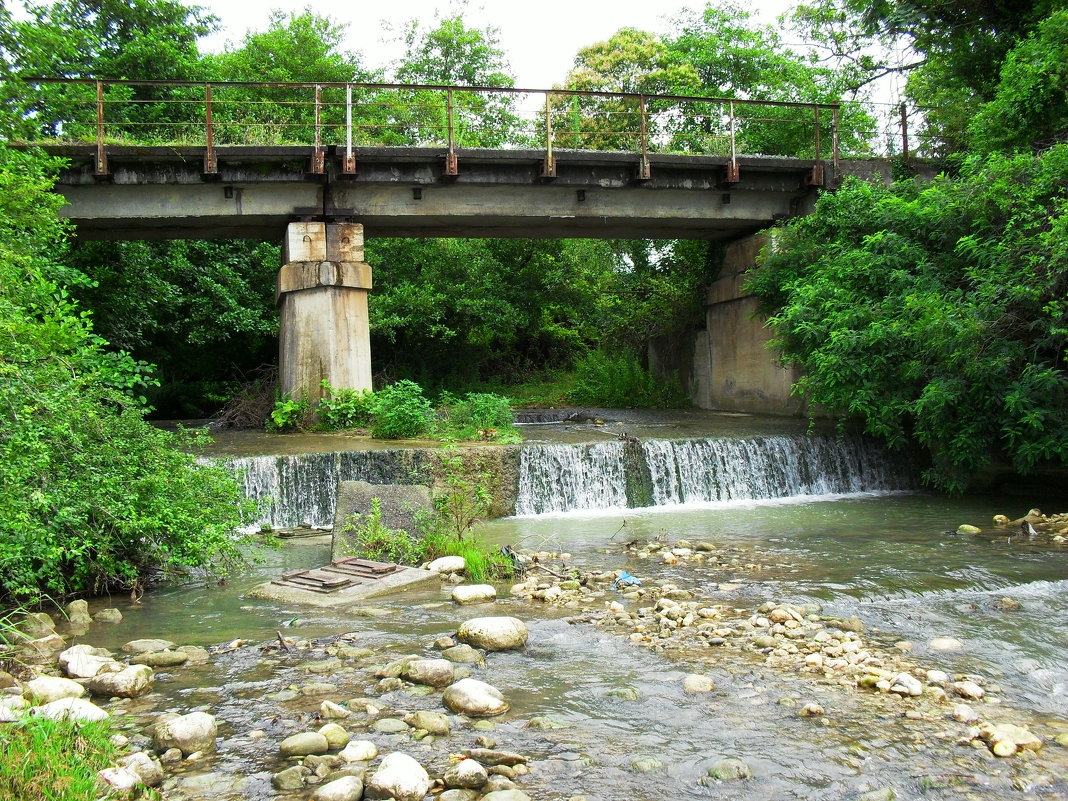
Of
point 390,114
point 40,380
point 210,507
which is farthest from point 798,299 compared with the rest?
point 390,114

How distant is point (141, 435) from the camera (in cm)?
715

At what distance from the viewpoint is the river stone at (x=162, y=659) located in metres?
5.20

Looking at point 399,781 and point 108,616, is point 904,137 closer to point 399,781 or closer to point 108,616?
point 108,616

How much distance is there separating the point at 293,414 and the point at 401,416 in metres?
2.84

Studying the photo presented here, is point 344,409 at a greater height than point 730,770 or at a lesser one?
greater

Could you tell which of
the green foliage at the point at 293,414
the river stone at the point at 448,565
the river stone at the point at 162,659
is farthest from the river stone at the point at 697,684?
the green foliage at the point at 293,414

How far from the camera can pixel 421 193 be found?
16516 millimetres

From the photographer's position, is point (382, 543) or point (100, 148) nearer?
point (382, 543)

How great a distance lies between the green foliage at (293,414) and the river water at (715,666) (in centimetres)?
589

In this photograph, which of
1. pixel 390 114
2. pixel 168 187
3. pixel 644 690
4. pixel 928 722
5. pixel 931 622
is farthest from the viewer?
pixel 390 114

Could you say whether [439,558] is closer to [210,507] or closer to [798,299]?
[210,507]

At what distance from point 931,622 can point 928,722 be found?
85.1 inches

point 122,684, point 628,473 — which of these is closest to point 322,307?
point 628,473

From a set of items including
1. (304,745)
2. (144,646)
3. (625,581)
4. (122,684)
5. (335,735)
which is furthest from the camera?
(625,581)
